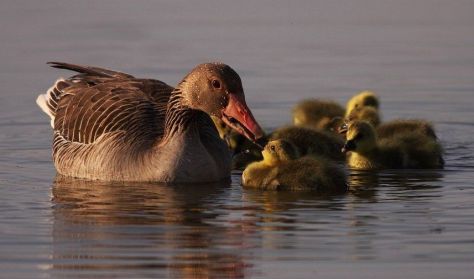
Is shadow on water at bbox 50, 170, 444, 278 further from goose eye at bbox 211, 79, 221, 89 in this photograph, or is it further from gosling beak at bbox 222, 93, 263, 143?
goose eye at bbox 211, 79, 221, 89

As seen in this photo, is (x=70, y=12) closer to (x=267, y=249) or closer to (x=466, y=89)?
(x=466, y=89)

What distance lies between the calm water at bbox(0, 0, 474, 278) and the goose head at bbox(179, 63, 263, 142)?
0.70 metres

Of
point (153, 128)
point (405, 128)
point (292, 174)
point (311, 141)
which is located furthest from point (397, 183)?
point (153, 128)

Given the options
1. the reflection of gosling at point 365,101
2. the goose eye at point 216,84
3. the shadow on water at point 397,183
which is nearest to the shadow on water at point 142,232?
the goose eye at point 216,84

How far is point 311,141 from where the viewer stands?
15.2 meters

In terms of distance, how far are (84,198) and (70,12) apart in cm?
1255

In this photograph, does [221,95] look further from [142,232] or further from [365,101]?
[365,101]

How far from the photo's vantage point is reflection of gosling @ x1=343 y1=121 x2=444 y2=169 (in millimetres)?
14461

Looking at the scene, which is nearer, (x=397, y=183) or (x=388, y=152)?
(x=397, y=183)

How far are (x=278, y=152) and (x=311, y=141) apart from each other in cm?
188

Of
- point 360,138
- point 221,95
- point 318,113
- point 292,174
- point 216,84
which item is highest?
point 216,84

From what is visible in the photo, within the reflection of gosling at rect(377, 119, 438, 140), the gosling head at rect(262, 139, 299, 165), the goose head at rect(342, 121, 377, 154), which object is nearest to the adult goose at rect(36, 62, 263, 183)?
the gosling head at rect(262, 139, 299, 165)

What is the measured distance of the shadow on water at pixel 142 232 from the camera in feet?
31.8

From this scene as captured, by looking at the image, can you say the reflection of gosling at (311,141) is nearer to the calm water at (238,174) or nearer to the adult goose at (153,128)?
the calm water at (238,174)
